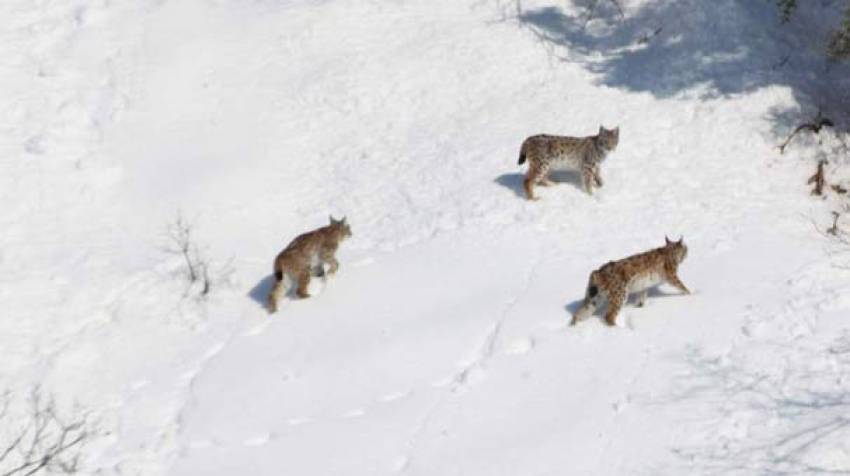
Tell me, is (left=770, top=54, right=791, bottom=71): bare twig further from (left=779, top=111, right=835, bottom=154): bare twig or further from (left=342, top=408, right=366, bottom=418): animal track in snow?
(left=342, top=408, right=366, bottom=418): animal track in snow

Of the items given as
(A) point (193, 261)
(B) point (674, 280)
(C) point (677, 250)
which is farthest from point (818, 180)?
(A) point (193, 261)

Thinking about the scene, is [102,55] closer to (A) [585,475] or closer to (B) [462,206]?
(B) [462,206]

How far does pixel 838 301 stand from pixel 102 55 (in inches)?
609

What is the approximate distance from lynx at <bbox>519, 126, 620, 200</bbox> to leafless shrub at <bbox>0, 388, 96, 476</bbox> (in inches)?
308

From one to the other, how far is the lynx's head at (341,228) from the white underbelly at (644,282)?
460cm

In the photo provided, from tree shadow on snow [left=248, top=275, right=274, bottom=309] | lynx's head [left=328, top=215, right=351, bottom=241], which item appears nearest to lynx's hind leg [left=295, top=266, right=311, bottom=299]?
tree shadow on snow [left=248, top=275, right=274, bottom=309]

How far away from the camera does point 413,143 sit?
16.7 metres

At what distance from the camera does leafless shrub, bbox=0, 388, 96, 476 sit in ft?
34.6

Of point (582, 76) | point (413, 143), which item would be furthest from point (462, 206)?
point (582, 76)

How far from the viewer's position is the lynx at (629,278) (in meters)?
11.5

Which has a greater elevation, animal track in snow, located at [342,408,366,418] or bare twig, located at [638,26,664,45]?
bare twig, located at [638,26,664,45]

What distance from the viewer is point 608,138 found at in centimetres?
1505

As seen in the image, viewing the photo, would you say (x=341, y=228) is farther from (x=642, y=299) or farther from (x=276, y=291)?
(x=642, y=299)

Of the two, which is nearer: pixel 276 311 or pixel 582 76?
pixel 276 311
